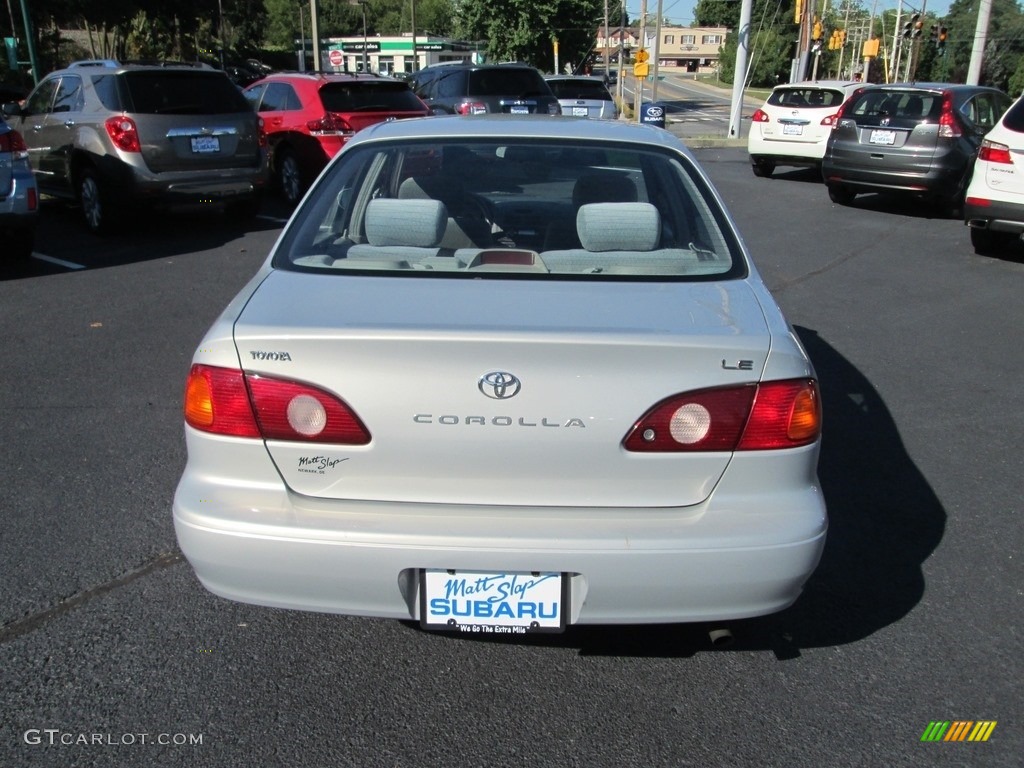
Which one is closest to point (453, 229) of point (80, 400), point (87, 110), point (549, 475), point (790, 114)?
point (549, 475)

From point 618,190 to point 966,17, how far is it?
90.2 m

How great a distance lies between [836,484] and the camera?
4387mm

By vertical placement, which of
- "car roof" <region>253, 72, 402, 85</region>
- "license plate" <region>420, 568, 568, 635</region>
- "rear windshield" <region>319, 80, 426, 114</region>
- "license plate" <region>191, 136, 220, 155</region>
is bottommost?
"license plate" <region>420, 568, 568, 635</region>

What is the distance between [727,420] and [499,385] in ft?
1.99

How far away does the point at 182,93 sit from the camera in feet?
33.0

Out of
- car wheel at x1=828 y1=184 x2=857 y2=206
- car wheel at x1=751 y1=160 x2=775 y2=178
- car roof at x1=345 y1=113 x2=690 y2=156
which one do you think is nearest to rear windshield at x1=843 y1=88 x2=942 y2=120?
car wheel at x1=828 y1=184 x2=857 y2=206

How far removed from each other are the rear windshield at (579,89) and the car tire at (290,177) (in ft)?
33.0

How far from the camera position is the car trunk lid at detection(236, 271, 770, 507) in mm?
2449

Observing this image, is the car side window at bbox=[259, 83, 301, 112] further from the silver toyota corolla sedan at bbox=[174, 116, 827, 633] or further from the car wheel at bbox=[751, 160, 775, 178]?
the silver toyota corolla sedan at bbox=[174, 116, 827, 633]

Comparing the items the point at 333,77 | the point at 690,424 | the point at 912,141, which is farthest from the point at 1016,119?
the point at 690,424

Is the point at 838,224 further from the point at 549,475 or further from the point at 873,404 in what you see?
the point at 549,475

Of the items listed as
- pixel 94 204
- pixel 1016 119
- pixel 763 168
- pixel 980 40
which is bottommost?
pixel 763 168

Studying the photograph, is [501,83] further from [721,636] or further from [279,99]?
[721,636]

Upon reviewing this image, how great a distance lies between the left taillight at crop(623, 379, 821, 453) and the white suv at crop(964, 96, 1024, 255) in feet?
25.2
